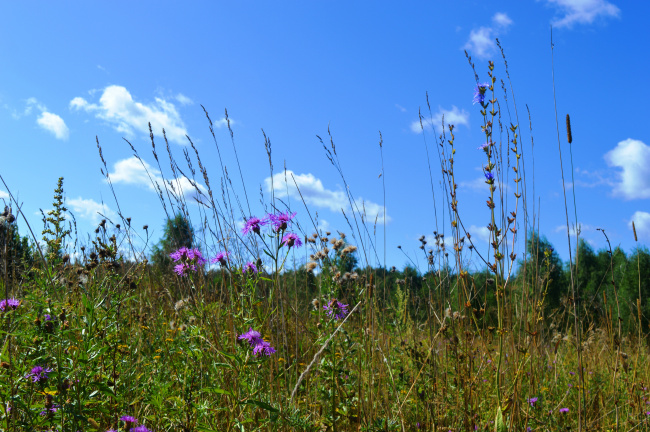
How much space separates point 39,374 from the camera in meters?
1.70

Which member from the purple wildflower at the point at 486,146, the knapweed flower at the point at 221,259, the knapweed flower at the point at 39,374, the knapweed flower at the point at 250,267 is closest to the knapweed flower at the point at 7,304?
the knapweed flower at the point at 39,374

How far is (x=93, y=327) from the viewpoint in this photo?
6.19 feet

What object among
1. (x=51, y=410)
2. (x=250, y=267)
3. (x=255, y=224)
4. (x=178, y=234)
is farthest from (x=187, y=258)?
(x=178, y=234)

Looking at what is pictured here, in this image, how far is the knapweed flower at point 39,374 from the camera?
1.66 meters

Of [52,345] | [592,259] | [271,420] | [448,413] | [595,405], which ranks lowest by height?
[595,405]

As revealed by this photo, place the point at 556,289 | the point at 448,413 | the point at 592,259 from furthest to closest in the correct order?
the point at 592,259 < the point at 556,289 < the point at 448,413

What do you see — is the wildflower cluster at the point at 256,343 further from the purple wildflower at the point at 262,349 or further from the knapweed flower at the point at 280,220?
the knapweed flower at the point at 280,220

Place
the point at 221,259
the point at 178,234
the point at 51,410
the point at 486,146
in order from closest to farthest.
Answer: the point at 51,410, the point at 486,146, the point at 221,259, the point at 178,234

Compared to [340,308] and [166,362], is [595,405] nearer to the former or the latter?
[340,308]

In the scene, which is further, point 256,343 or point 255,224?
point 255,224

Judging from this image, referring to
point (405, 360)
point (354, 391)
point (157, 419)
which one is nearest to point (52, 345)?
point (157, 419)

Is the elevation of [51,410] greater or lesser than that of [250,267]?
lesser

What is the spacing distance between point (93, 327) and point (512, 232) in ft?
5.72

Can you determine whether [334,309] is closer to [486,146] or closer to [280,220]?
[280,220]
